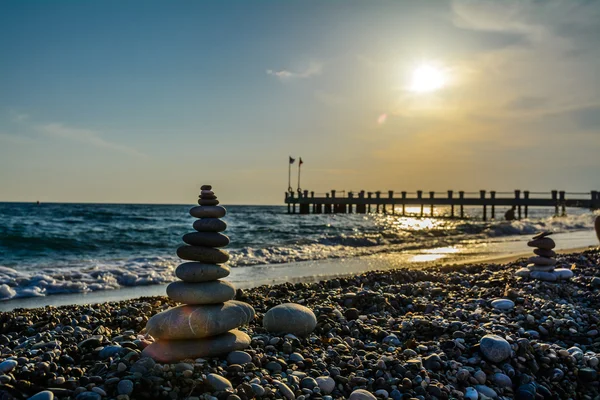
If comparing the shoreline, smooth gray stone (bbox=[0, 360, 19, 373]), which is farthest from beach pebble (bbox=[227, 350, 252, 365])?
the shoreline

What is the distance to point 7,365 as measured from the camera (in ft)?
13.8

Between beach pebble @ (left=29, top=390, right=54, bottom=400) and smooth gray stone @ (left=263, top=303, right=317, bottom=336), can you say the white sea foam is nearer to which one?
smooth gray stone @ (left=263, top=303, right=317, bottom=336)

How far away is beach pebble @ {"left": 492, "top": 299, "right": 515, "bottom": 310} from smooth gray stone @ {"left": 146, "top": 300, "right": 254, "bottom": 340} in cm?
394

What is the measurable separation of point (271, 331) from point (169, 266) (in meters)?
9.13

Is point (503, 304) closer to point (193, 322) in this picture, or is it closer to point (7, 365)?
point (193, 322)

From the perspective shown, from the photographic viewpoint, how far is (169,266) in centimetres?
1403

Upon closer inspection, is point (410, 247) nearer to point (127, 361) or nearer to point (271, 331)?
point (271, 331)

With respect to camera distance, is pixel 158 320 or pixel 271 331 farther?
pixel 271 331

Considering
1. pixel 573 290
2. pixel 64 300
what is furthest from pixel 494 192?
pixel 64 300

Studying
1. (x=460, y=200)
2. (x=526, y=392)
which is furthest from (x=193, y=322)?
(x=460, y=200)

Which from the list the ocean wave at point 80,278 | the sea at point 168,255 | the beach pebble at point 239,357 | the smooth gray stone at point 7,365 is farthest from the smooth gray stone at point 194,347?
the ocean wave at point 80,278

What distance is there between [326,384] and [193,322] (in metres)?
1.44

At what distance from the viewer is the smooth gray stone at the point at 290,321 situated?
5496mm

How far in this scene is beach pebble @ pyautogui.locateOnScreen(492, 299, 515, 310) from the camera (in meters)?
6.77
